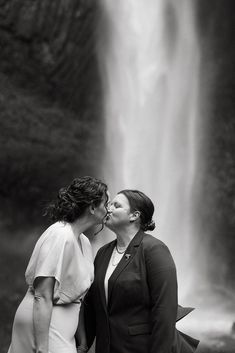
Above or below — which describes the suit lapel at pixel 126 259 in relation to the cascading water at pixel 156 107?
below

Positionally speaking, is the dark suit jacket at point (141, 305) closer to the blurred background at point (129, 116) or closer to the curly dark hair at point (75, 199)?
the curly dark hair at point (75, 199)

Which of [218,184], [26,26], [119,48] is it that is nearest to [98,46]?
[119,48]

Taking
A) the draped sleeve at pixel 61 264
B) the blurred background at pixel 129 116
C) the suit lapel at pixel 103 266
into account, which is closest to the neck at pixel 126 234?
the suit lapel at pixel 103 266

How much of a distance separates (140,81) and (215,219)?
133 inches

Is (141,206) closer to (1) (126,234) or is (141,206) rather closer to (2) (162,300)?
(1) (126,234)

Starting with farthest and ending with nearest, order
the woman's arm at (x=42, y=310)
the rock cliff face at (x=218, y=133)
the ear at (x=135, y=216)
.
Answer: the rock cliff face at (x=218, y=133) → the ear at (x=135, y=216) → the woman's arm at (x=42, y=310)

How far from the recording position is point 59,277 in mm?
2824

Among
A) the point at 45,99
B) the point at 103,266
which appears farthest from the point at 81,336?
the point at 45,99

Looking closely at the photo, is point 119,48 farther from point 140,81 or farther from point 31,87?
point 31,87

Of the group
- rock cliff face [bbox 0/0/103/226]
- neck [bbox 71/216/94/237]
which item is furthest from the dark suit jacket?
rock cliff face [bbox 0/0/103/226]

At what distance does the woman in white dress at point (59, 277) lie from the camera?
2.80 meters

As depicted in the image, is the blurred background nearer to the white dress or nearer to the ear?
the ear

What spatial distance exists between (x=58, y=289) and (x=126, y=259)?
466mm

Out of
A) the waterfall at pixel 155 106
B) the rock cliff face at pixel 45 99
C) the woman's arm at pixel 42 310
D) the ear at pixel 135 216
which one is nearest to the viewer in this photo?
the woman's arm at pixel 42 310
